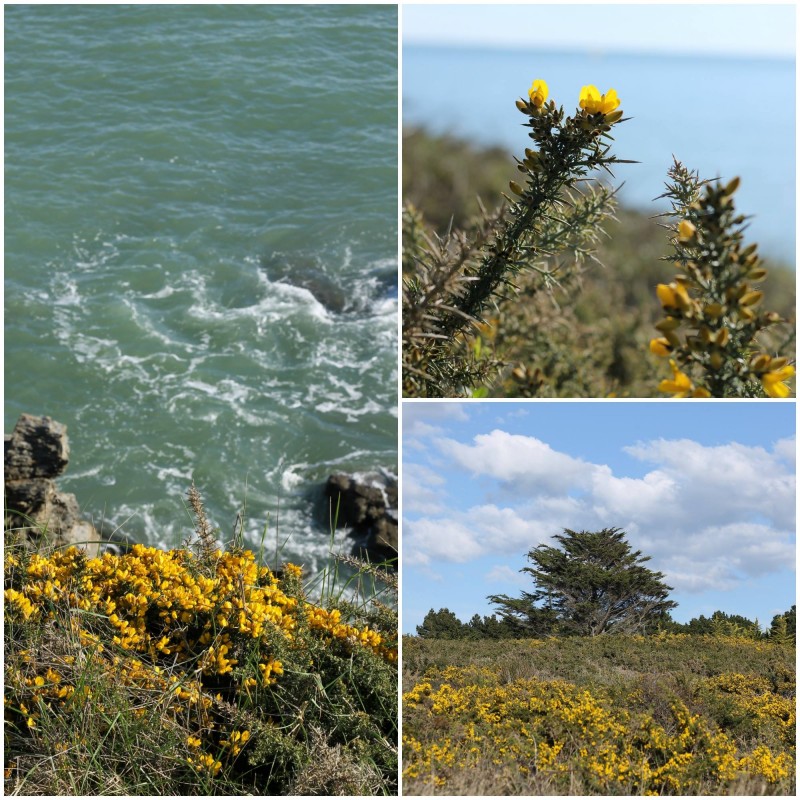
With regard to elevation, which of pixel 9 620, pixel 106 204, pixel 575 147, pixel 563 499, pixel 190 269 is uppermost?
pixel 106 204

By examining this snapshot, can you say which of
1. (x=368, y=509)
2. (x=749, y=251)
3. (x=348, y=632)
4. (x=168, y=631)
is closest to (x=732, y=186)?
(x=749, y=251)

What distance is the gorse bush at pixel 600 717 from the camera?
300 cm

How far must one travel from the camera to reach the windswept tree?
319 cm

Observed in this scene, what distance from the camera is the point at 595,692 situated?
3.23 metres

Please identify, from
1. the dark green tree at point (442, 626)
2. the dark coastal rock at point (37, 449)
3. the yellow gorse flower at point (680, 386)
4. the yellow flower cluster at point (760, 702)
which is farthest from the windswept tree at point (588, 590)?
the dark coastal rock at point (37, 449)

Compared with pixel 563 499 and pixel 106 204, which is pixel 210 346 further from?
pixel 563 499

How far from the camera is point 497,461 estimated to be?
3270mm

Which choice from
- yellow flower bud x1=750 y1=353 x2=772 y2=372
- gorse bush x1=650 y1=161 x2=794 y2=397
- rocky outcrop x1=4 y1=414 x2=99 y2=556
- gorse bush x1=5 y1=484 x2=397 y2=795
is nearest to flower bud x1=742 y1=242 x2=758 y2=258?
gorse bush x1=650 y1=161 x2=794 y2=397

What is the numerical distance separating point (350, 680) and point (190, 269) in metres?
9.09

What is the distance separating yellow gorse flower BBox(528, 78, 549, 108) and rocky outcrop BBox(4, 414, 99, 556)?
196 inches

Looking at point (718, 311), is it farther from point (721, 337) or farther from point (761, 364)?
point (761, 364)

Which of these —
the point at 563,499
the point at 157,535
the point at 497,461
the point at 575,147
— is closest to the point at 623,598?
the point at 563,499

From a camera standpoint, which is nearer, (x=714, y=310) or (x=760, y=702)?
(x=714, y=310)

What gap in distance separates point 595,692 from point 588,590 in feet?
1.23
